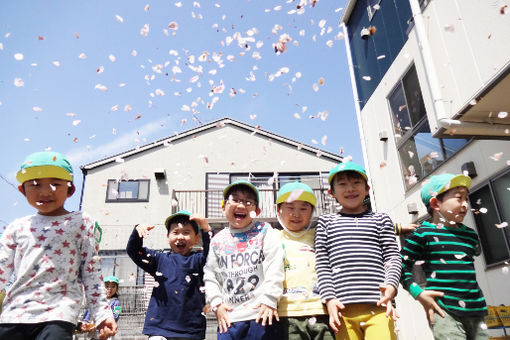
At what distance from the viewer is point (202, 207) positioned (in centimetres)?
1446

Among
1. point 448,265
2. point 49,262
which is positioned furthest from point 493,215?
point 49,262

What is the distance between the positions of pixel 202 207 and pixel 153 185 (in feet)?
8.50

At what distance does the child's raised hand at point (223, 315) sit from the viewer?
2.41 meters

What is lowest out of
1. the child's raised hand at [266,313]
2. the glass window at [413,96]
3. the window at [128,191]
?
the child's raised hand at [266,313]

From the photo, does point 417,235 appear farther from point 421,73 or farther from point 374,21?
point 374,21

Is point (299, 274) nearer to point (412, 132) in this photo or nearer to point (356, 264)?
point (356, 264)

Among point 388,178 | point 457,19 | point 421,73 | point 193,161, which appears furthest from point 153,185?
point 457,19

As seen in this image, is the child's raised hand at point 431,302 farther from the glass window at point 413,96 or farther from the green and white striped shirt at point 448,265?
the glass window at point 413,96

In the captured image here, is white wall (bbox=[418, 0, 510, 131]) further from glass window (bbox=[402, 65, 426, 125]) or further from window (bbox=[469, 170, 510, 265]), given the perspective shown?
glass window (bbox=[402, 65, 426, 125])

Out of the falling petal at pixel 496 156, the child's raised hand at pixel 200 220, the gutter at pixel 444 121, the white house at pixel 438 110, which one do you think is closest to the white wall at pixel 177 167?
the white house at pixel 438 110

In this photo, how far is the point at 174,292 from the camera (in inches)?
120

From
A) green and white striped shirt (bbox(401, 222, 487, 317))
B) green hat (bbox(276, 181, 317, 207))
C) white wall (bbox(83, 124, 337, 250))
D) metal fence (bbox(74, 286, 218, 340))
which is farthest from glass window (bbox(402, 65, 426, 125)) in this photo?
white wall (bbox(83, 124, 337, 250))

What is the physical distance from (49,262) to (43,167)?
1.76 ft

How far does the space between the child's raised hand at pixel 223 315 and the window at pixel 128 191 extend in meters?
13.6
